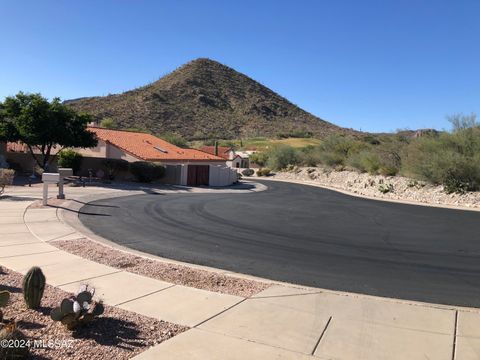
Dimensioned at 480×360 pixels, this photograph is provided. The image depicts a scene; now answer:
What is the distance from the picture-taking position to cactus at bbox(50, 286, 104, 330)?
217 inches

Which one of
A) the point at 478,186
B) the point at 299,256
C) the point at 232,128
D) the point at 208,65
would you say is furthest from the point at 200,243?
the point at 208,65

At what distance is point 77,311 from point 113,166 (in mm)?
34090

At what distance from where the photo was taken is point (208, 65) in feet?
449

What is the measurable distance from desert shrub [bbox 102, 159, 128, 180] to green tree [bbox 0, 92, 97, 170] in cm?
323

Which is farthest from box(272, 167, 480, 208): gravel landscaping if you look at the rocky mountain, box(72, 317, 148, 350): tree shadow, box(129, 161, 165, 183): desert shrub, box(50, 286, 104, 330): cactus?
the rocky mountain

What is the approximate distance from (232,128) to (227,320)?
4227 inches

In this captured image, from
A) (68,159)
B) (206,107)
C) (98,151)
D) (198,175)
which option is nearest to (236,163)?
(206,107)

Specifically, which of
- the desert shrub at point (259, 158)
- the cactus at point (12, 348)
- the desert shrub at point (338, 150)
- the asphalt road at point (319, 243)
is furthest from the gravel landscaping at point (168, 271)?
the desert shrub at point (259, 158)

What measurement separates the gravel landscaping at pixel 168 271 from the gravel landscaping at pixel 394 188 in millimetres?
24180

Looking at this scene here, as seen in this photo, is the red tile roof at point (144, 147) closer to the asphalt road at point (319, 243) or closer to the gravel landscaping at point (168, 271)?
the asphalt road at point (319, 243)

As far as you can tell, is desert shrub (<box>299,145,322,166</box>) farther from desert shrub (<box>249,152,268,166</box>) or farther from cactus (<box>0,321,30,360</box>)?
cactus (<box>0,321,30,360</box>)

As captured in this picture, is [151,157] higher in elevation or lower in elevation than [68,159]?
higher

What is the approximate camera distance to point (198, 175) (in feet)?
137

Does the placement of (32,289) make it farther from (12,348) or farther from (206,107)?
(206,107)
